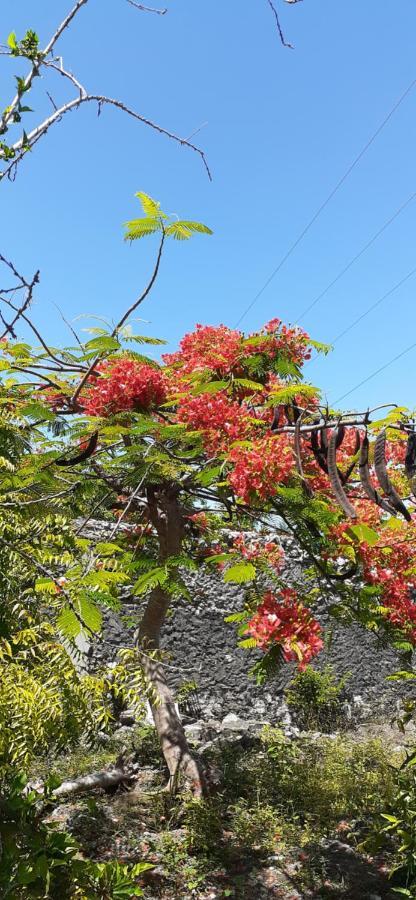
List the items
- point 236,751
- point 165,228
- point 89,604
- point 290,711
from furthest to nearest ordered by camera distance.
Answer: point 290,711
point 236,751
point 165,228
point 89,604

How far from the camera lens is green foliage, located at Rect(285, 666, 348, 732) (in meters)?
8.41

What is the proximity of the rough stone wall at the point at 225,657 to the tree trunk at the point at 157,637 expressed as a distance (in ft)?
7.63

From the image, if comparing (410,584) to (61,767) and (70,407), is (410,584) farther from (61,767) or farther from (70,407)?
(61,767)

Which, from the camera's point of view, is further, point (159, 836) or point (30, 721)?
point (159, 836)

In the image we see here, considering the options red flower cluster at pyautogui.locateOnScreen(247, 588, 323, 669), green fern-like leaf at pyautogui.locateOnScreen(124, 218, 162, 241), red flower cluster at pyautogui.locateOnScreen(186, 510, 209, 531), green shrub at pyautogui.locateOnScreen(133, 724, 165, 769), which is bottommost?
green shrub at pyautogui.locateOnScreen(133, 724, 165, 769)

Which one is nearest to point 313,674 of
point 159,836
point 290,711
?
point 290,711

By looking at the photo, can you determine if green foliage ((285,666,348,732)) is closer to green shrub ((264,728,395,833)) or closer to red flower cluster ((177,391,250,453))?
green shrub ((264,728,395,833))

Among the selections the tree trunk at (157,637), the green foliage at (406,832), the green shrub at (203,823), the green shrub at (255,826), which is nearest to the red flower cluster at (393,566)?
the green foliage at (406,832)

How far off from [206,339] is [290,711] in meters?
5.88

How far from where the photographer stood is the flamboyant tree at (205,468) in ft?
9.93

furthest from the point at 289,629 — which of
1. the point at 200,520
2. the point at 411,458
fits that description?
the point at 200,520

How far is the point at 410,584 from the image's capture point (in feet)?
15.1

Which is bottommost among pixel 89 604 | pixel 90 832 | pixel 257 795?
pixel 90 832

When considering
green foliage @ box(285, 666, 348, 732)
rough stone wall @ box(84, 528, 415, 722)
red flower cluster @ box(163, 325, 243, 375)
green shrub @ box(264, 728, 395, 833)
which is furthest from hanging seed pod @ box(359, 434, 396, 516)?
green foliage @ box(285, 666, 348, 732)
